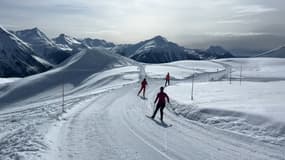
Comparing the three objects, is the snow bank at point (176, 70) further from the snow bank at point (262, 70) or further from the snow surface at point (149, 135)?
Answer: the snow surface at point (149, 135)

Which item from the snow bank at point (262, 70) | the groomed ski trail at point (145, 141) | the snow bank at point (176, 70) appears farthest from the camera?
the snow bank at point (176, 70)

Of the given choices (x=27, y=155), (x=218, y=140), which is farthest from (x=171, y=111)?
(x=27, y=155)

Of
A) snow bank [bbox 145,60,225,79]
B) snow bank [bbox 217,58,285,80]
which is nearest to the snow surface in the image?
→ snow bank [bbox 145,60,225,79]

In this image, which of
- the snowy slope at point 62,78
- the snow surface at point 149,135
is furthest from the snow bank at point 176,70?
the snow surface at point 149,135

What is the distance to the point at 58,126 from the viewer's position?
49.0 feet

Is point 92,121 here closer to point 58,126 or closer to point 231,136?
point 58,126

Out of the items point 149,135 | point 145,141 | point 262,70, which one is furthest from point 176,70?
point 145,141

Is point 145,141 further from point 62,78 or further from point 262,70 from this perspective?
point 262,70

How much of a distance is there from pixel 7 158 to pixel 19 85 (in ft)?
237

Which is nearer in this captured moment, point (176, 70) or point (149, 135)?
point (149, 135)

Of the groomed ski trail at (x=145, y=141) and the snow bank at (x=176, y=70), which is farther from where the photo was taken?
the snow bank at (x=176, y=70)

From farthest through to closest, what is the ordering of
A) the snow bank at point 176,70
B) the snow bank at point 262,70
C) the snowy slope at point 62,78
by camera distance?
1. the snowy slope at point 62,78
2. the snow bank at point 176,70
3. the snow bank at point 262,70

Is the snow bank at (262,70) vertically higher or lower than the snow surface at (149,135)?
higher

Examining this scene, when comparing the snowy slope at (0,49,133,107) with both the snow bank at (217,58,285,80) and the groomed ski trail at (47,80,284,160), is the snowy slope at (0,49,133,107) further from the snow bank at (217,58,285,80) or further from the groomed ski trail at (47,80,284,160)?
the snow bank at (217,58,285,80)
